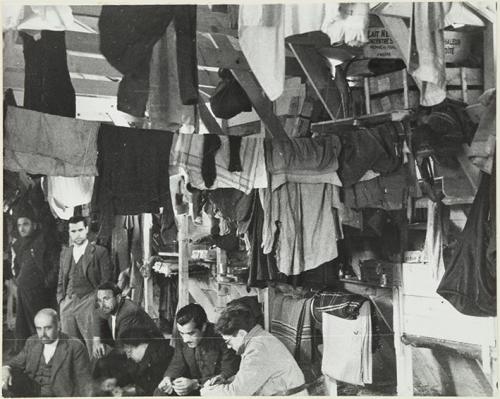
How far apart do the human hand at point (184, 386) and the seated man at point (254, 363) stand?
61 millimetres

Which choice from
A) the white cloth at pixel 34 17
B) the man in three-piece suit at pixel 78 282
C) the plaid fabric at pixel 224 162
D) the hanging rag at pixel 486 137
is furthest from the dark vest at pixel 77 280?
the hanging rag at pixel 486 137

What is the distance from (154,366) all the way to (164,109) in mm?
1434

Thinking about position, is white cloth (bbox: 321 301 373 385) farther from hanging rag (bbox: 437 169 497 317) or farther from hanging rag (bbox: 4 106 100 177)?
hanging rag (bbox: 4 106 100 177)

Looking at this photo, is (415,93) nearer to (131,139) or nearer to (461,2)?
(461,2)

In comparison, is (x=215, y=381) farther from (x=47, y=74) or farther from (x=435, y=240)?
(x=47, y=74)

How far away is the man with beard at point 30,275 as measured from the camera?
3.32 meters

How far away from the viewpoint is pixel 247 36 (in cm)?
312

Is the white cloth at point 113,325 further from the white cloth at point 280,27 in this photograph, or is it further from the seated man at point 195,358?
the white cloth at point 280,27

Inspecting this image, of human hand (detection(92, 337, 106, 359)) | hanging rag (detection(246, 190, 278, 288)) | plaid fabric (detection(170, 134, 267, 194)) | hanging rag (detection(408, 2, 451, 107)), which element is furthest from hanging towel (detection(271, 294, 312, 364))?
hanging rag (detection(408, 2, 451, 107))

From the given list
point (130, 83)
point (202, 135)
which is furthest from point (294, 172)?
point (130, 83)

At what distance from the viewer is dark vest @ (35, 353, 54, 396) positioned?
3361 millimetres

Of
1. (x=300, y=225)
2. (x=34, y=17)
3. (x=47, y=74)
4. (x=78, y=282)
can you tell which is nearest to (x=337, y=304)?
(x=300, y=225)

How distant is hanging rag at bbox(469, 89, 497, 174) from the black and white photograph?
0.04 feet

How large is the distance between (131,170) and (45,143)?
45cm
